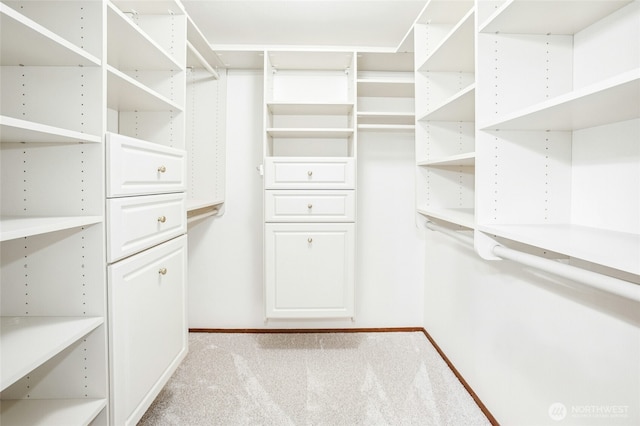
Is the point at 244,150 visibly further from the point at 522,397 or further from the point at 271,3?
the point at 522,397

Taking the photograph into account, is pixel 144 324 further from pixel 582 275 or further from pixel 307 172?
pixel 582 275

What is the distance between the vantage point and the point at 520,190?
1308 mm

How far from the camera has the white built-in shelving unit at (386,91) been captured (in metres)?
2.41

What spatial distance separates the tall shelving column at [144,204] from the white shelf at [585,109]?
126 cm

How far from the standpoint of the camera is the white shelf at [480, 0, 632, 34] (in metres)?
1.08

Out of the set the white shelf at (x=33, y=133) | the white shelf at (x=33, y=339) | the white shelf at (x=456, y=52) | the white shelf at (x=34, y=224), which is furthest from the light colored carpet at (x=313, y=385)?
the white shelf at (x=456, y=52)

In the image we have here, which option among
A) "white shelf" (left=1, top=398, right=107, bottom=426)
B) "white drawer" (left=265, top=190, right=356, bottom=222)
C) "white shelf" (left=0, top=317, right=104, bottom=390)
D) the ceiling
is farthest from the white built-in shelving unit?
"white shelf" (left=1, top=398, right=107, bottom=426)

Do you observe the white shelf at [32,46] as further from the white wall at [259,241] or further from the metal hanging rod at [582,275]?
the white wall at [259,241]

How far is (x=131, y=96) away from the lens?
5.27ft

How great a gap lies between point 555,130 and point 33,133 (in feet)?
5.31

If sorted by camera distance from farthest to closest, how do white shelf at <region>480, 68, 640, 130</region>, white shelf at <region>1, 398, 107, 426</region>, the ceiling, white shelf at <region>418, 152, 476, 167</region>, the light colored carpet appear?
the ceiling < the light colored carpet < white shelf at <region>418, 152, 476, 167</region> < white shelf at <region>1, 398, 107, 426</region> < white shelf at <region>480, 68, 640, 130</region>

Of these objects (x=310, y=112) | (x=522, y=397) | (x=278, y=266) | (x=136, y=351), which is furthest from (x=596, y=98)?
(x=310, y=112)

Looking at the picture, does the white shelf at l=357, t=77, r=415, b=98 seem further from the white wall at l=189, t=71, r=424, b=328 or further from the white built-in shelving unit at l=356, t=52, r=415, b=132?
the white wall at l=189, t=71, r=424, b=328

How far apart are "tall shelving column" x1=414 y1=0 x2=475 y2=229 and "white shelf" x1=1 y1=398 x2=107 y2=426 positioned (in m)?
1.68
